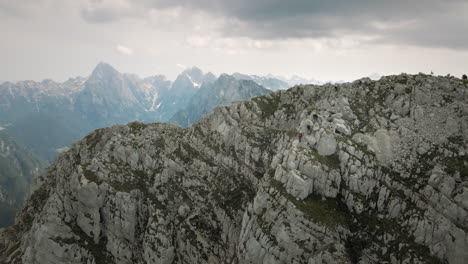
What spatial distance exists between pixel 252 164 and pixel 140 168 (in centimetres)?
3930

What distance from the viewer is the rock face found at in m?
52.6

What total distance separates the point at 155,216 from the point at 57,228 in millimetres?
28506

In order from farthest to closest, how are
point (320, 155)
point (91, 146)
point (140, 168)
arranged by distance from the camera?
point (91, 146), point (140, 168), point (320, 155)

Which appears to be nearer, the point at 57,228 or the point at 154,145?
the point at 57,228

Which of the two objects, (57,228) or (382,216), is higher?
(382,216)

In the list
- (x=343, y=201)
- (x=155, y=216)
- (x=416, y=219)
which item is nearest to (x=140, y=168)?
(x=155, y=216)

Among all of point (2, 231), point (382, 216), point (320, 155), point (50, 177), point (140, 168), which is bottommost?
point (2, 231)

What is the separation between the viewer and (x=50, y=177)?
114 m

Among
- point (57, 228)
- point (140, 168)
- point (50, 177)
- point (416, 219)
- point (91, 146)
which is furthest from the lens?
point (50, 177)

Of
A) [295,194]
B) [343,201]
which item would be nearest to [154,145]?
[295,194]

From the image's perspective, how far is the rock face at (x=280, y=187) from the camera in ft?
172

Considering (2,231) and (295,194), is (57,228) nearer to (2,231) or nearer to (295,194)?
(2,231)

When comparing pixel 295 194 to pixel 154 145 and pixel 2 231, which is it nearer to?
pixel 154 145

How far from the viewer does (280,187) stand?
6222cm
